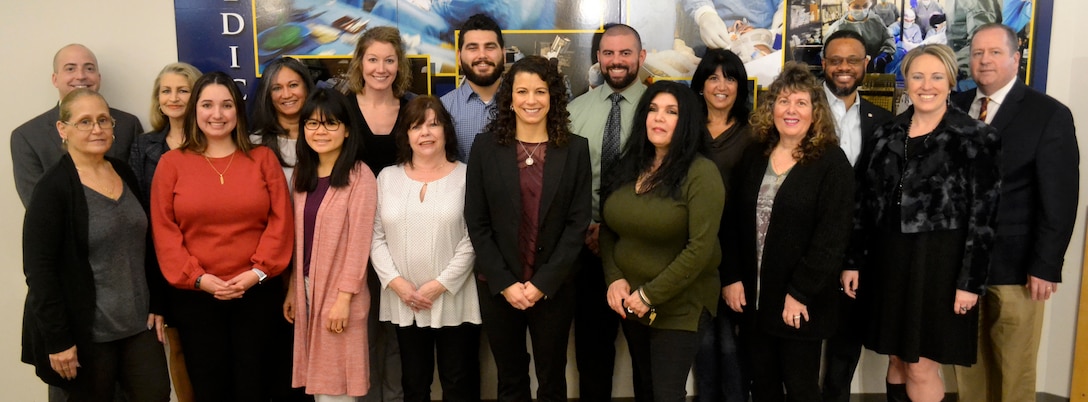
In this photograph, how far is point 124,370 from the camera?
8.18ft

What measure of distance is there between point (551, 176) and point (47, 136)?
2548 millimetres

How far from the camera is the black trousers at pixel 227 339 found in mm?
2553

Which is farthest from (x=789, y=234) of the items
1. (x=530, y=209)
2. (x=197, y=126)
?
(x=197, y=126)

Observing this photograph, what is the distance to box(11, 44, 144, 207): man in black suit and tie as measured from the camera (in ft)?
10.3

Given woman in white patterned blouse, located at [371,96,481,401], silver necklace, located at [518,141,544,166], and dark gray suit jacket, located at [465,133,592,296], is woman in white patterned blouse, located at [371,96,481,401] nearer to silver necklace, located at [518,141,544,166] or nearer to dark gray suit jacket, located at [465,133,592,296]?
dark gray suit jacket, located at [465,133,592,296]

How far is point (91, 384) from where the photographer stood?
2.39 meters

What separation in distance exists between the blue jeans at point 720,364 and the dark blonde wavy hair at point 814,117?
81 cm

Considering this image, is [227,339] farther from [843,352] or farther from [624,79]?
[843,352]

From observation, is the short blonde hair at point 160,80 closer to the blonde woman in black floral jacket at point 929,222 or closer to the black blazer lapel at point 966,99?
the blonde woman in black floral jacket at point 929,222

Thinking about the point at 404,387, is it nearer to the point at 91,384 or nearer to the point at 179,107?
the point at 91,384

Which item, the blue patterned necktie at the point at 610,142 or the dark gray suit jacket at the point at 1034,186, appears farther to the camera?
the blue patterned necktie at the point at 610,142

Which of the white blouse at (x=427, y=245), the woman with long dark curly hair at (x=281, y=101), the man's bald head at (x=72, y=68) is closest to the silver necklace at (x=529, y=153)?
the white blouse at (x=427, y=245)

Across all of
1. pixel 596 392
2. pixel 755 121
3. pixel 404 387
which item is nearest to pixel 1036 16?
pixel 755 121

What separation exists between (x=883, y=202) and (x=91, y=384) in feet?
10.3
